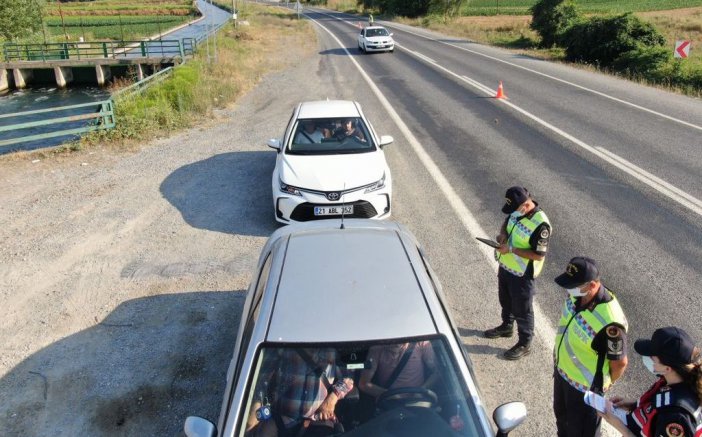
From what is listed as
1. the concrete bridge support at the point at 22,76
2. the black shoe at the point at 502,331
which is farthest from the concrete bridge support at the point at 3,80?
the black shoe at the point at 502,331

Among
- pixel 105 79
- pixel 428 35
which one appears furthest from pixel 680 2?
pixel 105 79

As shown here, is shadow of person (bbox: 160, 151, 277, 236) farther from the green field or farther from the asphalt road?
→ the green field

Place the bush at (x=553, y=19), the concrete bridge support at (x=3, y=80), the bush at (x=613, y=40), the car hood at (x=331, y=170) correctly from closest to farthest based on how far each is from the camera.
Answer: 1. the car hood at (x=331, y=170)
2. the bush at (x=613, y=40)
3. the bush at (x=553, y=19)
4. the concrete bridge support at (x=3, y=80)

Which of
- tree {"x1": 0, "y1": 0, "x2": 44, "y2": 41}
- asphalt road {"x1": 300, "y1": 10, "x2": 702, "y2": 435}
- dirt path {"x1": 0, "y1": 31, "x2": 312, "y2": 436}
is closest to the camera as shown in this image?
dirt path {"x1": 0, "y1": 31, "x2": 312, "y2": 436}

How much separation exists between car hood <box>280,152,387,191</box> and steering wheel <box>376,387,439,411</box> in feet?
15.5

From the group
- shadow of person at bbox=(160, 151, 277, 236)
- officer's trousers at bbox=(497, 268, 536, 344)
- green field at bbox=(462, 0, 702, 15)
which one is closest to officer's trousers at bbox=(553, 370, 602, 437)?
officer's trousers at bbox=(497, 268, 536, 344)

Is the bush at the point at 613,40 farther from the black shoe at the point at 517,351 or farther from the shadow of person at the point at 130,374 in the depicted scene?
the shadow of person at the point at 130,374

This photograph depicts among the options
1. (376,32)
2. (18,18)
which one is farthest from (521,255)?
(18,18)

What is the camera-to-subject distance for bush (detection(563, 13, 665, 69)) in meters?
24.9

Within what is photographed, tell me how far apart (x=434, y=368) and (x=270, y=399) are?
0.99 metres

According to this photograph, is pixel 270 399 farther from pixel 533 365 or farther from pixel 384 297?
pixel 533 365

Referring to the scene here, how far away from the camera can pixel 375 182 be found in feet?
26.2

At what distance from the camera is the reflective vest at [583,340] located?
3.62 m

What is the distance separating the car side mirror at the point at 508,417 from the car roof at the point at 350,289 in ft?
2.08
